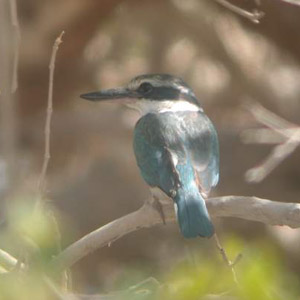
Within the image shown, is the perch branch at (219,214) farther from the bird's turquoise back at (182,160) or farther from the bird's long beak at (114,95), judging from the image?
the bird's long beak at (114,95)

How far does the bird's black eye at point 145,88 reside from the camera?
16.6 ft

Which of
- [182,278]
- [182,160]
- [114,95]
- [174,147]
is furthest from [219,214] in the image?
[182,278]

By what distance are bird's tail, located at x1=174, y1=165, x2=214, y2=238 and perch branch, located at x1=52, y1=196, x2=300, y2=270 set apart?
0.15 feet

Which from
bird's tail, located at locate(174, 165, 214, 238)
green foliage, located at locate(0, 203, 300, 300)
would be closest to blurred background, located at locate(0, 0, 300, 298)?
bird's tail, located at locate(174, 165, 214, 238)

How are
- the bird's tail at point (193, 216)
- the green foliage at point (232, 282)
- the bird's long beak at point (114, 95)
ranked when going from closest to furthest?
the green foliage at point (232, 282) < the bird's tail at point (193, 216) < the bird's long beak at point (114, 95)

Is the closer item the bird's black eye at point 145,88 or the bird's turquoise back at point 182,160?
the bird's turquoise back at point 182,160

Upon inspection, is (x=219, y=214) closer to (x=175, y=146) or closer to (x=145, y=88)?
(x=175, y=146)

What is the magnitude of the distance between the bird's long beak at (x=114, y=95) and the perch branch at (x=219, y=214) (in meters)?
1.13

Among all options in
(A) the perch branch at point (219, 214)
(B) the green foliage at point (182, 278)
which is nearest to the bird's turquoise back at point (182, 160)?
(A) the perch branch at point (219, 214)

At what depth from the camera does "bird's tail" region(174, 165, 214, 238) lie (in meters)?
3.90

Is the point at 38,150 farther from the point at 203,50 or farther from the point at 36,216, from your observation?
the point at 36,216

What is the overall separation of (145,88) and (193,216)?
4.42ft

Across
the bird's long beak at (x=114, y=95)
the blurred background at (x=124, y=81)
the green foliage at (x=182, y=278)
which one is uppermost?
the green foliage at (x=182, y=278)

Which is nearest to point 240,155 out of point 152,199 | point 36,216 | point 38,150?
point 38,150
